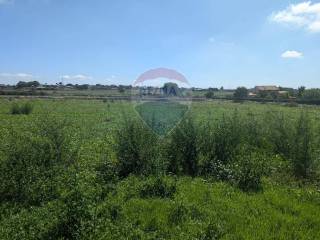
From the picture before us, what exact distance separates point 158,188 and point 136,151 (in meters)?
2.05

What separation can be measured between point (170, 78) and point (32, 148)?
Answer: 581 cm

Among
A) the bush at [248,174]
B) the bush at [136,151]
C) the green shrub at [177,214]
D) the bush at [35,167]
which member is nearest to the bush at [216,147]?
the bush at [248,174]

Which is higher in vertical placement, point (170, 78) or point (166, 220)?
point (170, 78)

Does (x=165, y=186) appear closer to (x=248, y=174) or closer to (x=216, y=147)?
Result: (x=248, y=174)

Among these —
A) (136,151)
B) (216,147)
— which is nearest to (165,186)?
(136,151)

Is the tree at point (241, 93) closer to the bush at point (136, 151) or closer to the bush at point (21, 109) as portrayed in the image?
the bush at point (21, 109)

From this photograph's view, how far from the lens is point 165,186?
27.9 feet

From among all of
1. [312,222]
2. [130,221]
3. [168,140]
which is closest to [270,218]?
[312,222]

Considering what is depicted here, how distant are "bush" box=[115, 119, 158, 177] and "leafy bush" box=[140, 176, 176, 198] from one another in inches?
49.4

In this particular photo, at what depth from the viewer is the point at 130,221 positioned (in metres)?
6.72

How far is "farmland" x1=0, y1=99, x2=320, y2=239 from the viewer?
248 inches

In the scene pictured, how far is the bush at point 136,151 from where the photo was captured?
10148mm

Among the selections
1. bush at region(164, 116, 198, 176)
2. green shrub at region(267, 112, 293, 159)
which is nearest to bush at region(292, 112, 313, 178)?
green shrub at region(267, 112, 293, 159)

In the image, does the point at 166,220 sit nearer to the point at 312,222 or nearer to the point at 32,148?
the point at 312,222
